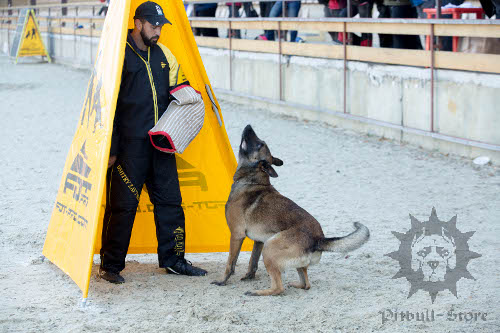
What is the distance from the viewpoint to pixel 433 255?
18.9 ft

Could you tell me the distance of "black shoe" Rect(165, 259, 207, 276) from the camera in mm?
5547

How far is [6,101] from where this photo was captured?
16.4m

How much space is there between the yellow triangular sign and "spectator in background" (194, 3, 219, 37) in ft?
40.1

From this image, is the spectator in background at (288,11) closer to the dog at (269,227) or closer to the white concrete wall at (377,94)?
the white concrete wall at (377,94)

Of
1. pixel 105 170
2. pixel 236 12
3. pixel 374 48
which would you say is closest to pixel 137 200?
pixel 105 170

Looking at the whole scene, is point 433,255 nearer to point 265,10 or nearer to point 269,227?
point 269,227

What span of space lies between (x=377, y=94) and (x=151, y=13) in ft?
21.0

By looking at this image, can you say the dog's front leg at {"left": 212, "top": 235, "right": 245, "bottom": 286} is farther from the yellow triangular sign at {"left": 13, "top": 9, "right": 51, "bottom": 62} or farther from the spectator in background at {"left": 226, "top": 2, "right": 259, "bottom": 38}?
the yellow triangular sign at {"left": 13, "top": 9, "right": 51, "bottom": 62}

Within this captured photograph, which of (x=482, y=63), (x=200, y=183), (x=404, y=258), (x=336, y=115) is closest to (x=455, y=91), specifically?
(x=482, y=63)

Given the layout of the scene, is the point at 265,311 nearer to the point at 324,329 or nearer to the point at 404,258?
the point at 324,329

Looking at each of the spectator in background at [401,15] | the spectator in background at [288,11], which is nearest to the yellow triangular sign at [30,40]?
the spectator in background at [288,11]

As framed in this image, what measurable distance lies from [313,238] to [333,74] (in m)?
7.29

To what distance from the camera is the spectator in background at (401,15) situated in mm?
10383

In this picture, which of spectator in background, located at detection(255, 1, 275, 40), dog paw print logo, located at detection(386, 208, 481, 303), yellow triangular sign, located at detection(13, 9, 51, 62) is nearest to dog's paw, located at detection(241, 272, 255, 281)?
dog paw print logo, located at detection(386, 208, 481, 303)
